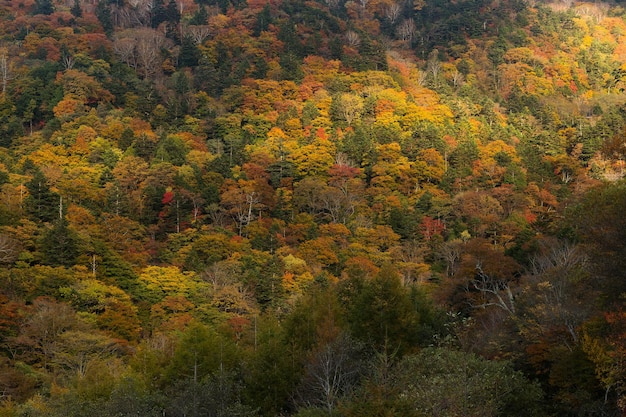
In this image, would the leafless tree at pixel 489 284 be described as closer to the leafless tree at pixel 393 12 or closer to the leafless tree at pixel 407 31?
the leafless tree at pixel 407 31

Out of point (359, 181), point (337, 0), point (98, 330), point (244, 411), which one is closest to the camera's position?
point (244, 411)

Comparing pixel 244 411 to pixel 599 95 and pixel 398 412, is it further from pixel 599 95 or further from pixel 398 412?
pixel 599 95

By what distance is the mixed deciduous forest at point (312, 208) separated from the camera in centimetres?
1969

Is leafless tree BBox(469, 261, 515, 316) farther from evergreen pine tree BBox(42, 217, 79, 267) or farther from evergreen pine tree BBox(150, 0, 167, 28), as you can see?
evergreen pine tree BBox(150, 0, 167, 28)

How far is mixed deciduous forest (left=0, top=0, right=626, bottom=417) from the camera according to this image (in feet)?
64.6

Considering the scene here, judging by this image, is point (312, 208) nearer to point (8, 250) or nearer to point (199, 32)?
point (8, 250)

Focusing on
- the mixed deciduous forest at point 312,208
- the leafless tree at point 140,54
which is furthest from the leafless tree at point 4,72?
the leafless tree at point 140,54

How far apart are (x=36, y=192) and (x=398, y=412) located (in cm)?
3697

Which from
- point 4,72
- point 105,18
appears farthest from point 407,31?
point 4,72

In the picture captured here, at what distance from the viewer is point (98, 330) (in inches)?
1309

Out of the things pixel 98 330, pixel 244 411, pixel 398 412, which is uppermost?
pixel 398 412

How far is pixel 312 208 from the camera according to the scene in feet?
A: 167

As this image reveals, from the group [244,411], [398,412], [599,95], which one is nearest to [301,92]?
[599,95]

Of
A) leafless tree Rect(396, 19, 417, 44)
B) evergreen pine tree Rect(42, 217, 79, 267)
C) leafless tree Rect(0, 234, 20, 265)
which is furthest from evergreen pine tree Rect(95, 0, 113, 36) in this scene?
leafless tree Rect(0, 234, 20, 265)
